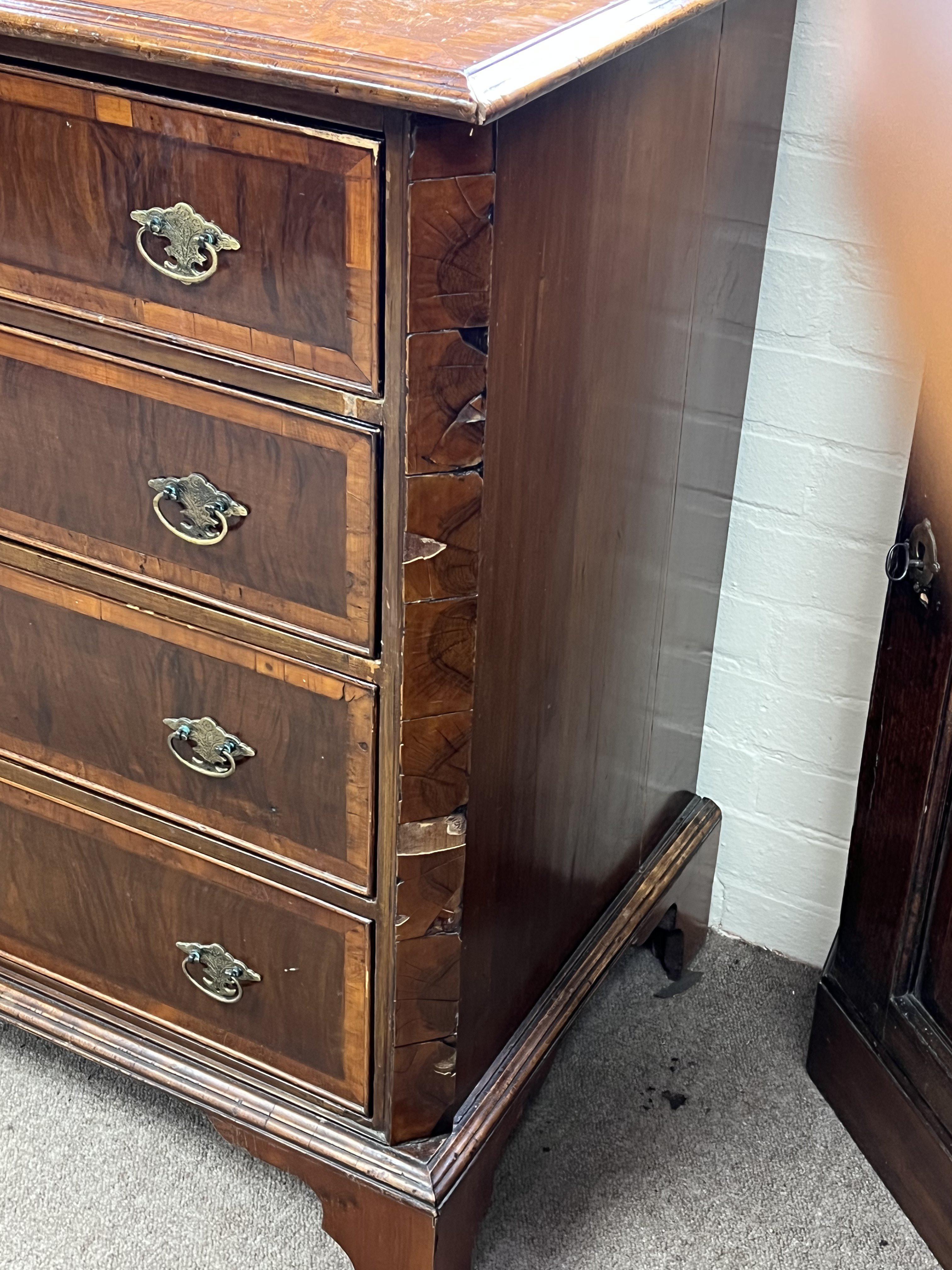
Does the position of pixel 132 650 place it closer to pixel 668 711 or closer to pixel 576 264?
pixel 576 264

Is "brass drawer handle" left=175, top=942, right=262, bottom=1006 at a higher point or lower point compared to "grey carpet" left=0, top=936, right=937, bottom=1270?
higher

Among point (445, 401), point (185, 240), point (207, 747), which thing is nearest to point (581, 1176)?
point (207, 747)

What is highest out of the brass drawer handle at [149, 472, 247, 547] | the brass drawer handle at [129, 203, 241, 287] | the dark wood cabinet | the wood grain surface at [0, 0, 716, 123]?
the wood grain surface at [0, 0, 716, 123]

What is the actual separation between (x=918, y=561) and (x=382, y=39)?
26.7 inches

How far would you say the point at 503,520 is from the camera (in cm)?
102

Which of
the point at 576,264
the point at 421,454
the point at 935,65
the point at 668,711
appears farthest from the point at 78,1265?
the point at 935,65

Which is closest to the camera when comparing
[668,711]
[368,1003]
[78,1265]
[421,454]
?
[421,454]

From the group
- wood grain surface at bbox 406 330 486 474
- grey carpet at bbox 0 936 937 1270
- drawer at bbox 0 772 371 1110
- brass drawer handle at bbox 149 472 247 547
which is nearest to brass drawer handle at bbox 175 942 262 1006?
drawer at bbox 0 772 371 1110

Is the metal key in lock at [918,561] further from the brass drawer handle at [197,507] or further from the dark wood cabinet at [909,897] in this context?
the brass drawer handle at [197,507]

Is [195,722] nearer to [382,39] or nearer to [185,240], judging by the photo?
[185,240]

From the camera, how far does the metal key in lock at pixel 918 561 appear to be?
1255 millimetres

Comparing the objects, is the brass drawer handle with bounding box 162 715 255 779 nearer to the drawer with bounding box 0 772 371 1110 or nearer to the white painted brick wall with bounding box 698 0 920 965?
the drawer with bounding box 0 772 371 1110

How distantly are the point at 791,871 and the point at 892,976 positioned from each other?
0.91 ft

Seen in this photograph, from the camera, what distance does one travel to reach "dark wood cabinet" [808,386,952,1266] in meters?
1.27
